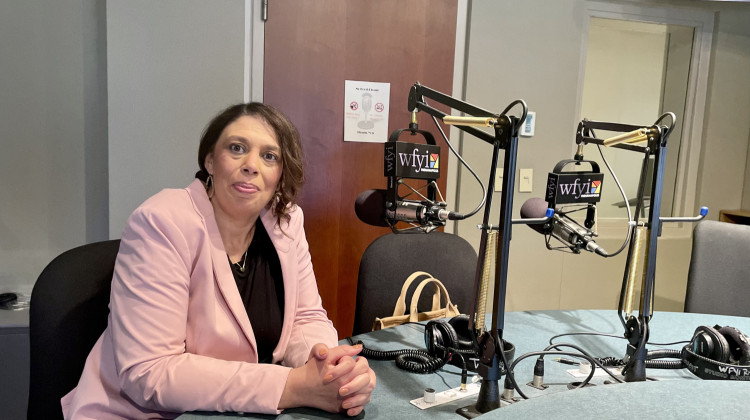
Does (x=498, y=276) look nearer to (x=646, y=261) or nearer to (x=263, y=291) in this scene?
(x=646, y=261)

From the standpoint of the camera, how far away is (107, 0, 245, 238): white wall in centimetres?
242

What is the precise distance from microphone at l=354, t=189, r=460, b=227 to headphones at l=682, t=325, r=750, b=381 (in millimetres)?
701

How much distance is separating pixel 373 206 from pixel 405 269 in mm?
757

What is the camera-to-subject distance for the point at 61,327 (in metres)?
1.28

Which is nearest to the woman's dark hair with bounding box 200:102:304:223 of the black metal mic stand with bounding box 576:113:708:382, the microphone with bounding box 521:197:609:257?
the microphone with bounding box 521:197:609:257

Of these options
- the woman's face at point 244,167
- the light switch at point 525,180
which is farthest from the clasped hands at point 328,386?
the light switch at point 525,180

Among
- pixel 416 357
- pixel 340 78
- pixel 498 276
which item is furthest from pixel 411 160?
pixel 340 78

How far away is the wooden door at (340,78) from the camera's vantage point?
2.67 meters

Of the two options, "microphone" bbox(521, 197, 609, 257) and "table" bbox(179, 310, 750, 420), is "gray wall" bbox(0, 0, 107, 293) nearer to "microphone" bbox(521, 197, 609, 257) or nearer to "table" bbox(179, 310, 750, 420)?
"table" bbox(179, 310, 750, 420)

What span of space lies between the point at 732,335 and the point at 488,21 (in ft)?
6.74

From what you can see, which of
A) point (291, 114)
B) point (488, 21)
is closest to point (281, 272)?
point (291, 114)

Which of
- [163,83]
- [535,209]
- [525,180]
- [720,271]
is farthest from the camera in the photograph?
[525,180]

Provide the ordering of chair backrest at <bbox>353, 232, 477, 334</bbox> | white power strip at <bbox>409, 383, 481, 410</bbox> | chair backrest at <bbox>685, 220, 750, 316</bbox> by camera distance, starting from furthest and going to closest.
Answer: chair backrest at <bbox>685, 220, 750, 316</bbox> < chair backrest at <bbox>353, 232, 477, 334</bbox> < white power strip at <bbox>409, 383, 481, 410</bbox>

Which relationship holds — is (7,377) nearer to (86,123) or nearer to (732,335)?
(86,123)
